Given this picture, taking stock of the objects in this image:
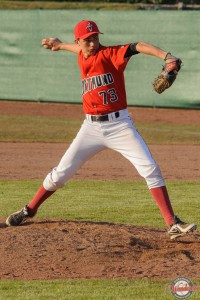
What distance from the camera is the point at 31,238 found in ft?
24.9

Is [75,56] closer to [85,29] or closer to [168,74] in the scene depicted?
[85,29]

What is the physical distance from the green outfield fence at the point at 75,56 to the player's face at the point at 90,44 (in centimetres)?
1240

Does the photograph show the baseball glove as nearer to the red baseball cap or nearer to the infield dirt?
the red baseball cap

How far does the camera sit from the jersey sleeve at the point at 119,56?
24.5 ft

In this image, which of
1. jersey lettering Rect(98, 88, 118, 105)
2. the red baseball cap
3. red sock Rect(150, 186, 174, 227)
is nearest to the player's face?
the red baseball cap

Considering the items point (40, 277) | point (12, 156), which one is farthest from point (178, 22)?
point (40, 277)

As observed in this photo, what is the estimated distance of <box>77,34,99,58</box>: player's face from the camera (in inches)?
303

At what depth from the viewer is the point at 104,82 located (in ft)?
25.1

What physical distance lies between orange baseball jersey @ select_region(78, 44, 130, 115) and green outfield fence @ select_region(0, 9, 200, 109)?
1244cm

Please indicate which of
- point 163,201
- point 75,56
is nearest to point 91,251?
point 163,201

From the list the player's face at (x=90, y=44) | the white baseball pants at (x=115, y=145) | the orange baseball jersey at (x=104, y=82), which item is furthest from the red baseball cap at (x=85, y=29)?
the white baseball pants at (x=115, y=145)

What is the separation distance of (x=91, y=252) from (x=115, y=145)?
105 centimetres

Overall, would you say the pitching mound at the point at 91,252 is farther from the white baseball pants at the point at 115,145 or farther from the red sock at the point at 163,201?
the white baseball pants at the point at 115,145

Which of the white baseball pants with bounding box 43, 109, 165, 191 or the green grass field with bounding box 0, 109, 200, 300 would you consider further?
the white baseball pants with bounding box 43, 109, 165, 191
